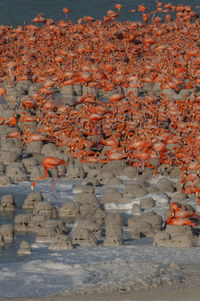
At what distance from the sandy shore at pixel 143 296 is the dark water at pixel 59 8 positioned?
22272 mm

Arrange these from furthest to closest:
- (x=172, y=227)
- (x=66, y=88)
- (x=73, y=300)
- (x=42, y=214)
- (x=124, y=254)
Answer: (x=66, y=88) < (x=42, y=214) < (x=172, y=227) < (x=124, y=254) < (x=73, y=300)

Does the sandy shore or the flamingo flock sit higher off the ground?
the flamingo flock

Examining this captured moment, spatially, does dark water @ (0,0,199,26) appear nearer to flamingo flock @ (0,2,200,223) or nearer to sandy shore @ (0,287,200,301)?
flamingo flock @ (0,2,200,223)

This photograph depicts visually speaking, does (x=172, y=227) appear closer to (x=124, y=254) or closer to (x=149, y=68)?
(x=124, y=254)

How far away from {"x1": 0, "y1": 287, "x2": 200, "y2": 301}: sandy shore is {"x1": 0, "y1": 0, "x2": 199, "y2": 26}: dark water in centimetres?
2227

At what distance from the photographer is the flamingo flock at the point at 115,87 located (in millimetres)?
11391

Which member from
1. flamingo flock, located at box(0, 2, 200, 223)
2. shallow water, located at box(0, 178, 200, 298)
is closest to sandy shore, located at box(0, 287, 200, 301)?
shallow water, located at box(0, 178, 200, 298)

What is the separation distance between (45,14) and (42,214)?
20.5 m

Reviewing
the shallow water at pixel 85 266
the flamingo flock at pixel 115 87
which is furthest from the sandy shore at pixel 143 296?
the flamingo flock at pixel 115 87

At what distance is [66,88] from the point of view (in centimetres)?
1550

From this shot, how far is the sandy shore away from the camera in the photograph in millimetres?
5348

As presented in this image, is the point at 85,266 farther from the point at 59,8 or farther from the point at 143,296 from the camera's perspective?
the point at 59,8

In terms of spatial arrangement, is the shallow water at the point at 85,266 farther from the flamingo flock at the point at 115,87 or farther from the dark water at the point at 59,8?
the dark water at the point at 59,8

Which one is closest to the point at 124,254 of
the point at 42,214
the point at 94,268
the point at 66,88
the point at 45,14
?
the point at 94,268
